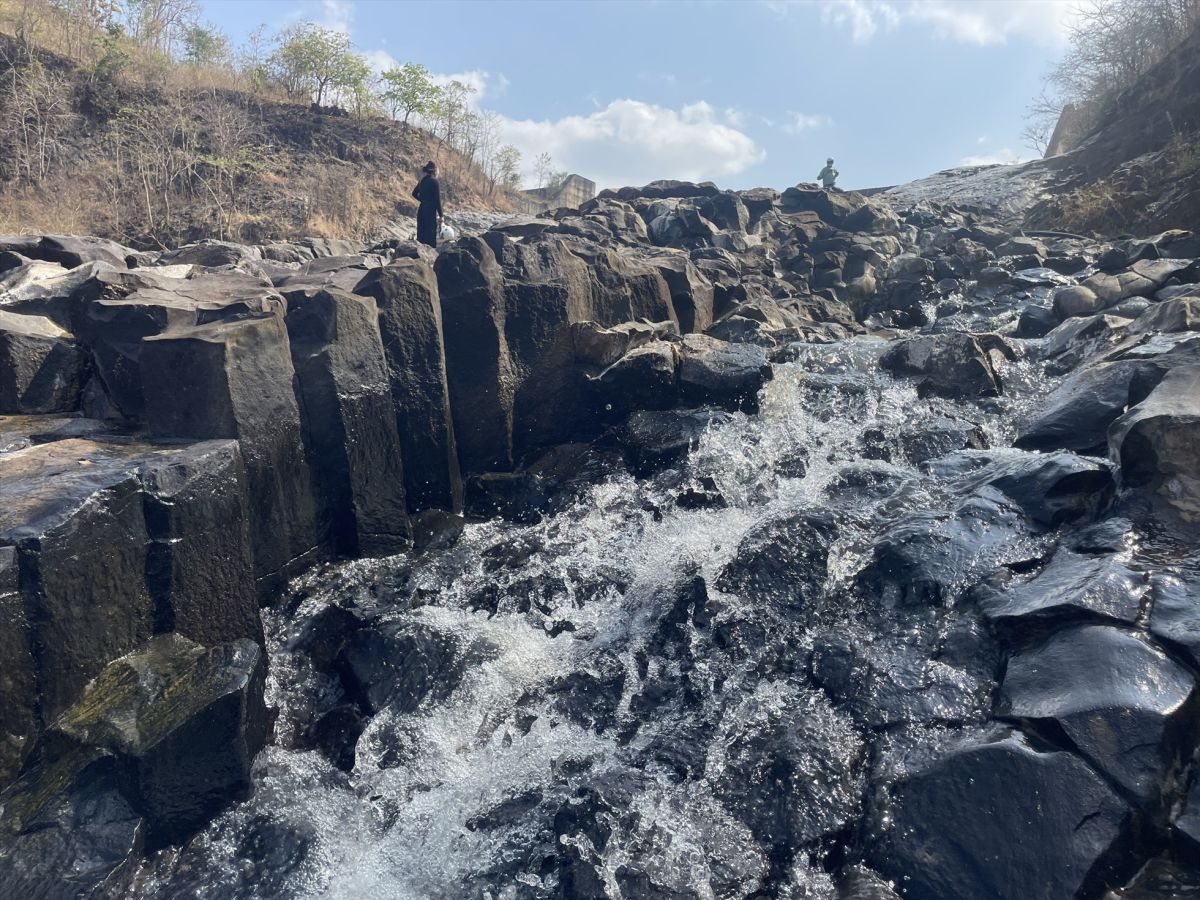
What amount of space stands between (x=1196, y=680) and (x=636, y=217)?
→ 11.8m

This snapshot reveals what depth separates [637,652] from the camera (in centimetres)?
424

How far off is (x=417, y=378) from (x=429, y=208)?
575cm

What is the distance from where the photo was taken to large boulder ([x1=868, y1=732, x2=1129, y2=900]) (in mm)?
2625

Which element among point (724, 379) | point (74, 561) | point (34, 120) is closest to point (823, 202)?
point (724, 379)

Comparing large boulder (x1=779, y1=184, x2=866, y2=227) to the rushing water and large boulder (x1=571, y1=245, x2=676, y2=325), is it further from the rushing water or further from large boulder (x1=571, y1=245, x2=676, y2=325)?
the rushing water

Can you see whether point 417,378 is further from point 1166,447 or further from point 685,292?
point 1166,447

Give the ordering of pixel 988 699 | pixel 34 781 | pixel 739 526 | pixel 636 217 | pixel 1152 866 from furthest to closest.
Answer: pixel 636 217
pixel 739 526
pixel 988 699
pixel 34 781
pixel 1152 866

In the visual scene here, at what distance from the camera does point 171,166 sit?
15492mm

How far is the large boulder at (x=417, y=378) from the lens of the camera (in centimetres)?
544

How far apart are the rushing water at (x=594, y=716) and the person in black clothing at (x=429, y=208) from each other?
619 cm

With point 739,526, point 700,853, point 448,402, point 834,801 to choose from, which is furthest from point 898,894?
point 448,402

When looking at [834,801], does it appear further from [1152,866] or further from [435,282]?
[435,282]

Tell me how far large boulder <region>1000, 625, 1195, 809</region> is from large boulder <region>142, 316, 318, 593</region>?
12.6ft

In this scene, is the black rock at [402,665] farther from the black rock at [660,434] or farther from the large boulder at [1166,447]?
the large boulder at [1166,447]
